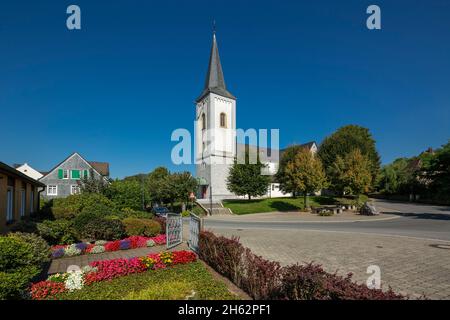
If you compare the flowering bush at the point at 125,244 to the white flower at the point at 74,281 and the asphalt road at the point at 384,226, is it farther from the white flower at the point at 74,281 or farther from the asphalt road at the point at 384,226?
the asphalt road at the point at 384,226

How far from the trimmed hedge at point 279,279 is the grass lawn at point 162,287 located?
1.61ft

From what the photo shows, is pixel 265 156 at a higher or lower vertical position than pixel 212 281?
higher

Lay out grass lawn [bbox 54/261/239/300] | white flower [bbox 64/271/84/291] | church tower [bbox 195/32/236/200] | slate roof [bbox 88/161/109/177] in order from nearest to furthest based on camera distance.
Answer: grass lawn [bbox 54/261/239/300] → white flower [bbox 64/271/84/291] → church tower [bbox 195/32/236/200] → slate roof [bbox 88/161/109/177]

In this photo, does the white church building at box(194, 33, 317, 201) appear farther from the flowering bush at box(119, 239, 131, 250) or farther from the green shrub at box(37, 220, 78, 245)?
the green shrub at box(37, 220, 78, 245)

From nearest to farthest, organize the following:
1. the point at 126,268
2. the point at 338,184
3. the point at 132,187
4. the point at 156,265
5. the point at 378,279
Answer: the point at 378,279 < the point at 126,268 < the point at 156,265 < the point at 132,187 < the point at 338,184

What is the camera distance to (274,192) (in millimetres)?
52844

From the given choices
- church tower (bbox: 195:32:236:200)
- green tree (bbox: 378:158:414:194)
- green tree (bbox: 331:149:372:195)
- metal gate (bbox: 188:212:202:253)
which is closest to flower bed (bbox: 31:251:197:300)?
A: metal gate (bbox: 188:212:202:253)

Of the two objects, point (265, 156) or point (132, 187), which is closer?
point (132, 187)

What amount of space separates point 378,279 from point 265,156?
5257cm

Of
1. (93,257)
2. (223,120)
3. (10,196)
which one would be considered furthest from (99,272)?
(223,120)

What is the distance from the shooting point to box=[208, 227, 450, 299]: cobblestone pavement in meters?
6.68

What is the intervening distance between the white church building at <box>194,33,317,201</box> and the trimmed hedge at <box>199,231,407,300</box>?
35274 mm

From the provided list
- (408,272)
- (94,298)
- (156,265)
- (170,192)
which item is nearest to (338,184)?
(170,192)
